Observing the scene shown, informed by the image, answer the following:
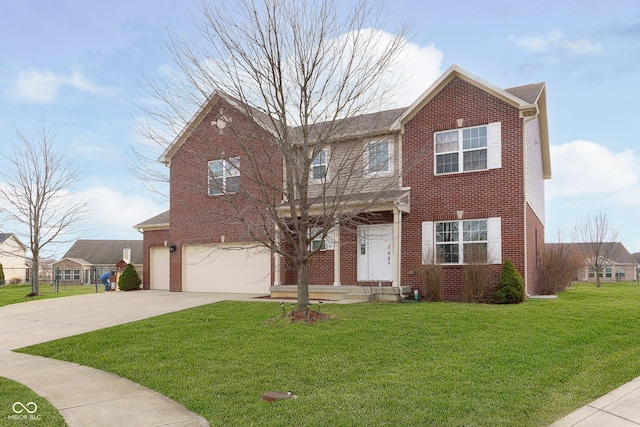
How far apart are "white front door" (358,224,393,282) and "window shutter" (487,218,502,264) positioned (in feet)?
9.95

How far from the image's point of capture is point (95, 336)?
34.4 ft

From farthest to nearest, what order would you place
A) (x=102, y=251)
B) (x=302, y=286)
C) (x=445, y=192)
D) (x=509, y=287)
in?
(x=102, y=251), (x=445, y=192), (x=509, y=287), (x=302, y=286)

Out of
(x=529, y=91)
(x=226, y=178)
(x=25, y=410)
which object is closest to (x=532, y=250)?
(x=529, y=91)

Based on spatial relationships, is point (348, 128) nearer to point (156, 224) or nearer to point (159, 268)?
point (156, 224)

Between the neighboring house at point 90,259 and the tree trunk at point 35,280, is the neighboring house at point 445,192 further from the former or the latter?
the neighboring house at point 90,259

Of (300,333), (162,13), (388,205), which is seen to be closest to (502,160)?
(388,205)

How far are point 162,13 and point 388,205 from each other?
7.98 metres

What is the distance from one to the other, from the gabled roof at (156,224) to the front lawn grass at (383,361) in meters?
10.6

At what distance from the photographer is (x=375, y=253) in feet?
54.0

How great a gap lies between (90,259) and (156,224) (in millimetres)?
30826

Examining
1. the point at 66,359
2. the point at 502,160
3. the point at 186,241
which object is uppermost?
the point at 502,160

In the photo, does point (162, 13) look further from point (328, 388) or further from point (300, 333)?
point (328, 388)

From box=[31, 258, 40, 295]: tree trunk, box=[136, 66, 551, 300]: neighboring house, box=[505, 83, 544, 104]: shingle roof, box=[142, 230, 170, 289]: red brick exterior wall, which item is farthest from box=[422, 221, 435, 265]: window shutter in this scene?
box=[31, 258, 40, 295]: tree trunk

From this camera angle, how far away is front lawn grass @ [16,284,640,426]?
5.66 meters
